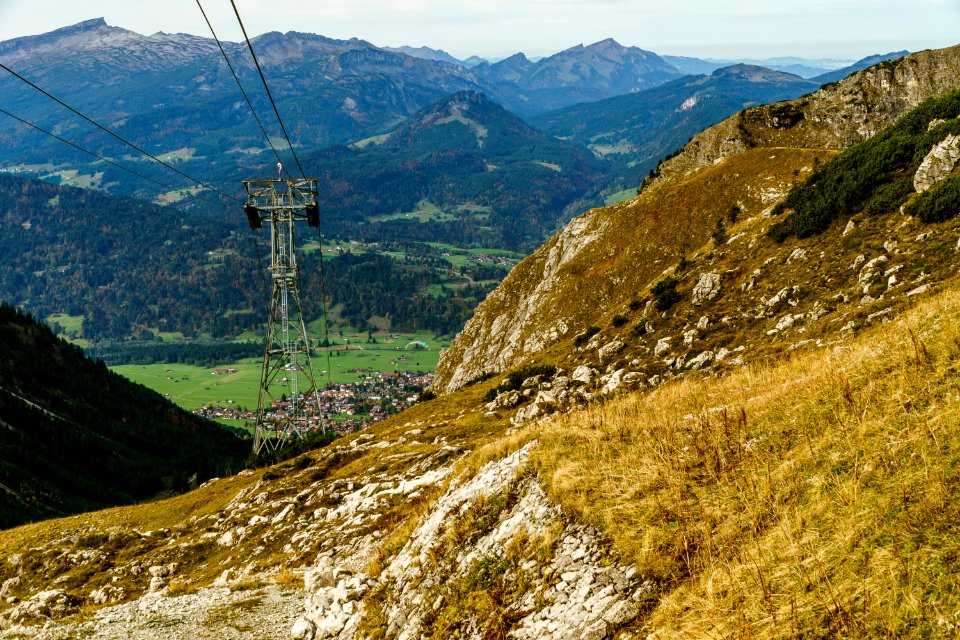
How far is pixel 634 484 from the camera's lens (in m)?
10.6

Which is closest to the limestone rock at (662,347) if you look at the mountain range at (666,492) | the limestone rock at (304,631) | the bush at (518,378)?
the mountain range at (666,492)

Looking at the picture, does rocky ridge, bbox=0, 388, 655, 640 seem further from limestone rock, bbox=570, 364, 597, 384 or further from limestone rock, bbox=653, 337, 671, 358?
limestone rock, bbox=653, 337, 671, 358

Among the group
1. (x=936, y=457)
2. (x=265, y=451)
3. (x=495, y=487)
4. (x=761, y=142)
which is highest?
(x=761, y=142)

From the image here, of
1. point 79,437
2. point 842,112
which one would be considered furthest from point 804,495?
point 79,437

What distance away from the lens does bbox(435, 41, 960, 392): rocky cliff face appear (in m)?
61.6

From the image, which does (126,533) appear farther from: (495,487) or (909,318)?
(909,318)

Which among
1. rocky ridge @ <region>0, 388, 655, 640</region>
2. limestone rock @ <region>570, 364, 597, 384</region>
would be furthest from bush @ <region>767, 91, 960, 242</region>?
rocky ridge @ <region>0, 388, 655, 640</region>

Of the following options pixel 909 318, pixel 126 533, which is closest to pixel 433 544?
pixel 909 318

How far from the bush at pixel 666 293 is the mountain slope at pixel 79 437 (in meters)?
57.6

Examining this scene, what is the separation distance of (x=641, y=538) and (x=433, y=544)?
5.40 metres

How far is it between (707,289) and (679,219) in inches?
1187

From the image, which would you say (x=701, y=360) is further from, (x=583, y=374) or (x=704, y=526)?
(x=704, y=526)

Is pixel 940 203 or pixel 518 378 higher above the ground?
pixel 940 203

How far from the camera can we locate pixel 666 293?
137 ft
